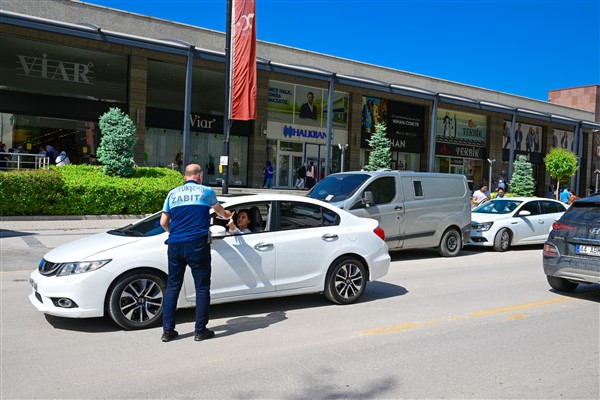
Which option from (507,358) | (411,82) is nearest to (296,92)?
(411,82)

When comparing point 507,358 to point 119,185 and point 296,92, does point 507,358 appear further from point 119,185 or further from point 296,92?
point 296,92

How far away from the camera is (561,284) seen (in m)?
8.73

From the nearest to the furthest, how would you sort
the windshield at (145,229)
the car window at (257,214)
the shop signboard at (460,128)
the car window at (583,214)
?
the windshield at (145,229), the car window at (257,214), the car window at (583,214), the shop signboard at (460,128)

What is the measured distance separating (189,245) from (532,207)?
40.3 feet

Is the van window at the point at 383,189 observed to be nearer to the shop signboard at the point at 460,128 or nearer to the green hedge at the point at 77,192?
the green hedge at the point at 77,192

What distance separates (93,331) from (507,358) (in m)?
4.37

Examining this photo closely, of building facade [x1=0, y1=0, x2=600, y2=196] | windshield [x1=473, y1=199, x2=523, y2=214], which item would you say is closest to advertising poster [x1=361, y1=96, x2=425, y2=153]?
building facade [x1=0, y1=0, x2=600, y2=196]

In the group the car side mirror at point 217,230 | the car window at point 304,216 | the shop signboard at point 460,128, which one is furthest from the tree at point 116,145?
the shop signboard at point 460,128

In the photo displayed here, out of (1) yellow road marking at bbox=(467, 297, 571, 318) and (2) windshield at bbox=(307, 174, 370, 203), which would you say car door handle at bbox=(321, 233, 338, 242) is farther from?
(2) windshield at bbox=(307, 174, 370, 203)

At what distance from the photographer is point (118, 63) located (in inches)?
1083

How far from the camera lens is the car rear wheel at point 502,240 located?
563 inches

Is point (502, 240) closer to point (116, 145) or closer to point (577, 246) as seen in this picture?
point (577, 246)

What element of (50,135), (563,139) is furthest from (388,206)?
(563,139)

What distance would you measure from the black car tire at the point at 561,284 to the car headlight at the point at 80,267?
22.2ft
